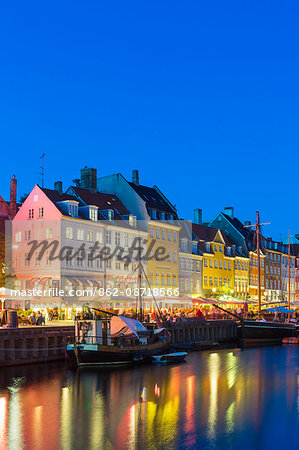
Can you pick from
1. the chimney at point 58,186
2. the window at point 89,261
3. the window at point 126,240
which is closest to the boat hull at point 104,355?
the window at point 89,261

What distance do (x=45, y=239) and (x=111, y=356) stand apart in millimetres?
24467

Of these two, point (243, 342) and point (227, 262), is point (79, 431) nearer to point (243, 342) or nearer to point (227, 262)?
point (243, 342)

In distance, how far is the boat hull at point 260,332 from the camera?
2421 inches

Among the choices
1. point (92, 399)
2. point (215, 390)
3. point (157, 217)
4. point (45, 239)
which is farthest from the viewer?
point (157, 217)

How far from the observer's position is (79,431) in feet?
71.1

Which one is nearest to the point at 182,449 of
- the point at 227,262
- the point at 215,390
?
the point at 215,390

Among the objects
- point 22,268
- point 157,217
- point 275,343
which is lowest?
point 275,343

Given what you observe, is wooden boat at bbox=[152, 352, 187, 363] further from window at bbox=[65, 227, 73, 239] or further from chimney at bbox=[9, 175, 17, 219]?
chimney at bbox=[9, 175, 17, 219]

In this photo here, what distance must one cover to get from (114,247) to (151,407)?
41661 millimetres

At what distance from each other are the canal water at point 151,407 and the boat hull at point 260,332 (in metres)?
20.6

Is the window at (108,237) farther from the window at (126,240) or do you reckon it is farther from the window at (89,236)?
the window at (126,240)

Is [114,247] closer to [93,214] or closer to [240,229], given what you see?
[93,214]

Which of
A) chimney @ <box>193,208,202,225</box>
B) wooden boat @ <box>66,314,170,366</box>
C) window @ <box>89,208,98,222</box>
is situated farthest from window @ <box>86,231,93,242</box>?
chimney @ <box>193,208,202,225</box>

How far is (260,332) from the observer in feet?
203
